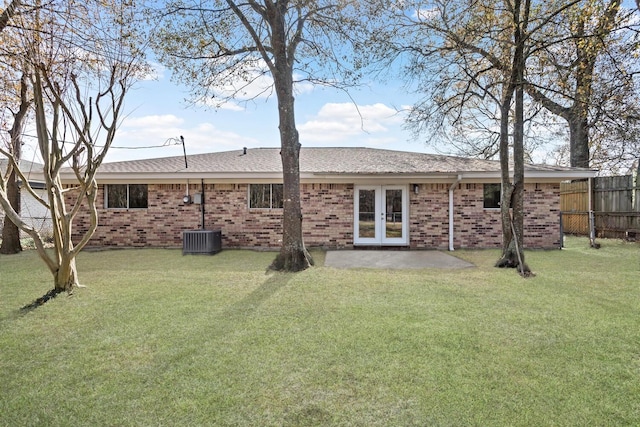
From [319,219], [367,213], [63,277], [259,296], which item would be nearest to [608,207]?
[367,213]

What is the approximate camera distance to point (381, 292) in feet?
18.6

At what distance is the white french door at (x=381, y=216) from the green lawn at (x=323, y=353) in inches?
184

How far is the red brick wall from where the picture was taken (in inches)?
432

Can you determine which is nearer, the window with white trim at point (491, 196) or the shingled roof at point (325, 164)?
the shingled roof at point (325, 164)

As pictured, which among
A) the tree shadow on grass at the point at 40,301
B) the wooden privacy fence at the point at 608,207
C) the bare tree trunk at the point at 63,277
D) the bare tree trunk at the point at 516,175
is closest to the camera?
A: the tree shadow on grass at the point at 40,301

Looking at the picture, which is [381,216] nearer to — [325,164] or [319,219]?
[319,219]

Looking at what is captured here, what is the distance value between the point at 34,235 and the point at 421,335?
552 cm

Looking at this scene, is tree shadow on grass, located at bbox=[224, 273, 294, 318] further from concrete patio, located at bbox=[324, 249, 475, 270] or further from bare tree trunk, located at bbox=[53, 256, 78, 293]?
bare tree trunk, located at bbox=[53, 256, 78, 293]

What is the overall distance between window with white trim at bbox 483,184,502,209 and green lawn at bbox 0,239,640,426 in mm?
4784

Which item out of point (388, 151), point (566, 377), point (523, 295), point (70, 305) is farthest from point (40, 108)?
point (388, 151)

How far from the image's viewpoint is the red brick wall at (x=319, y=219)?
10961mm

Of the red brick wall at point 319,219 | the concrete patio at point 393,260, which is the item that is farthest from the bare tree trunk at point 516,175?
the red brick wall at point 319,219

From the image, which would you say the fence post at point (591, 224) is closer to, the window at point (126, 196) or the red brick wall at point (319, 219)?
the red brick wall at point (319, 219)

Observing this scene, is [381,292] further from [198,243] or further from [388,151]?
[388,151]
